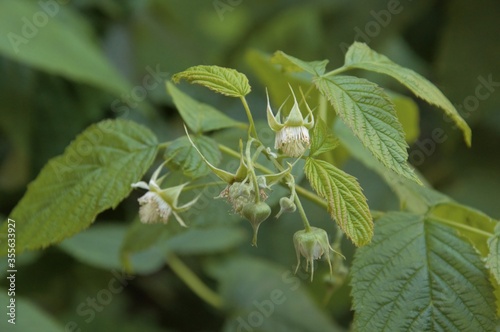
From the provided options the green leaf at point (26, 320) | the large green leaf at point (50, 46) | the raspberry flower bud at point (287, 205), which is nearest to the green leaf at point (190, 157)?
the raspberry flower bud at point (287, 205)

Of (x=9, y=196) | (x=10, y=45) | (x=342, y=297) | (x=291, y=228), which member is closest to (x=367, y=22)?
(x=291, y=228)

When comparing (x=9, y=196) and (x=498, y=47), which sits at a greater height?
(x=498, y=47)

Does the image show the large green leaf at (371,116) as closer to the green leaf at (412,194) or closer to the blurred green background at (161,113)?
the green leaf at (412,194)

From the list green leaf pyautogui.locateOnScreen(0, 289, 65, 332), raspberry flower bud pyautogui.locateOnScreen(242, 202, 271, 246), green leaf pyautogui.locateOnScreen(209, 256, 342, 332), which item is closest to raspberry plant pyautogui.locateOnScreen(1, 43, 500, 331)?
raspberry flower bud pyautogui.locateOnScreen(242, 202, 271, 246)

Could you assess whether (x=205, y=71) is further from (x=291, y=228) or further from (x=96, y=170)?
(x=291, y=228)

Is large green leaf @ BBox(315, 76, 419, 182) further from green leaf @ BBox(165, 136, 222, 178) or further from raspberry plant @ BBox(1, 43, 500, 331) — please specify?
green leaf @ BBox(165, 136, 222, 178)

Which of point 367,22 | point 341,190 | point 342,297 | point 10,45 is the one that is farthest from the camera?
point 367,22

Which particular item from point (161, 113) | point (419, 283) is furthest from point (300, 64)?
point (161, 113)
